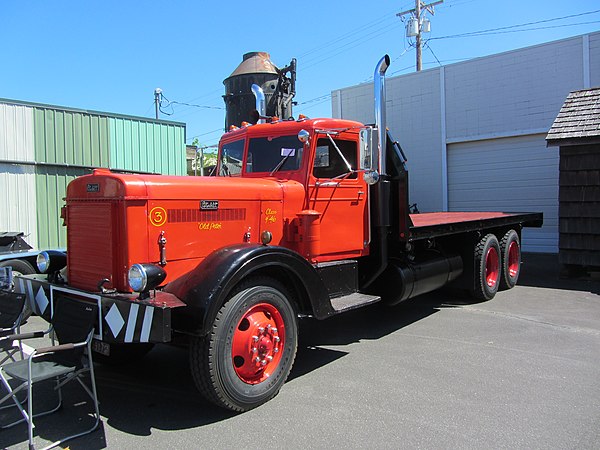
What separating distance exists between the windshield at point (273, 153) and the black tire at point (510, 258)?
531 centimetres

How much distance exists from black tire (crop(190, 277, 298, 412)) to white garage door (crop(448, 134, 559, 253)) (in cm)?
1097

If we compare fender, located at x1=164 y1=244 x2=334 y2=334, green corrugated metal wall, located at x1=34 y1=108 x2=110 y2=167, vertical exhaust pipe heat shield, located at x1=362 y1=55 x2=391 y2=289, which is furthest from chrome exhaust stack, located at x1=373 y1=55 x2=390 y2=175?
green corrugated metal wall, located at x1=34 y1=108 x2=110 y2=167

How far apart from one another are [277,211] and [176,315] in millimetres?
1550

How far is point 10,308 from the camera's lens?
4.17 m

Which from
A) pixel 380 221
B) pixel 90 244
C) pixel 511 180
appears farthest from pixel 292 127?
pixel 511 180

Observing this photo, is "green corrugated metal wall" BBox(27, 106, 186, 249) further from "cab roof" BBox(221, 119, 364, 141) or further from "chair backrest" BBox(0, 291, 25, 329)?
"chair backrest" BBox(0, 291, 25, 329)

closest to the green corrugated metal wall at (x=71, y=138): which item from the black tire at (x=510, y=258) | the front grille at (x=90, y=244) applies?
the front grille at (x=90, y=244)

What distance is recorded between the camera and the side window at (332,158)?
5.11 meters

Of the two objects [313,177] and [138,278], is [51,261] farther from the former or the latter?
[313,177]

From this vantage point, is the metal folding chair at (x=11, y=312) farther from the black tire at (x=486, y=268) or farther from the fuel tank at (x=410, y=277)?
the black tire at (x=486, y=268)

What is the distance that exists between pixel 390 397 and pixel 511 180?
11.0 metres

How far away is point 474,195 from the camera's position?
46.3 feet

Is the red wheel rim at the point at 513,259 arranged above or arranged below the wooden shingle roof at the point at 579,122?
below

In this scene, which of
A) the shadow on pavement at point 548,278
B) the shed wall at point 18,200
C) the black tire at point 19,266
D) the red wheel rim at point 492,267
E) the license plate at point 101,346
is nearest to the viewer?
the license plate at point 101,346
